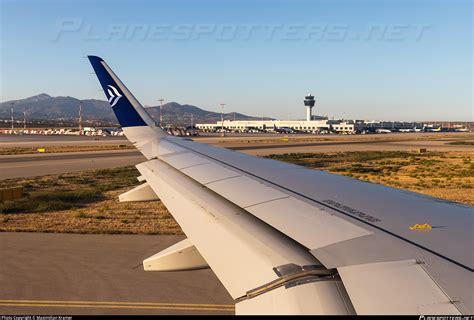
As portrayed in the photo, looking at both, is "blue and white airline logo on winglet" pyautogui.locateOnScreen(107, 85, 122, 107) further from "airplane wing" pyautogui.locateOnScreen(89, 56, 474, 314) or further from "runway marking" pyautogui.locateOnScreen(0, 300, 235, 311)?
"runway marking" pyautogui.locateOnScreen(0, 300, 235, 311)

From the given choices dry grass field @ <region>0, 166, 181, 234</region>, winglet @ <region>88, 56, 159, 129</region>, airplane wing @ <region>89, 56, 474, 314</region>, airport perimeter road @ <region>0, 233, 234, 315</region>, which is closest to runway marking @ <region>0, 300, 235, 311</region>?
airport perimeter road @ <region>0, 233, 234, 315</region>

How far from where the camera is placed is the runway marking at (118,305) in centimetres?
691

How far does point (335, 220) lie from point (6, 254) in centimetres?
931

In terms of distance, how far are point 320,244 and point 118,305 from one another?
5039mm

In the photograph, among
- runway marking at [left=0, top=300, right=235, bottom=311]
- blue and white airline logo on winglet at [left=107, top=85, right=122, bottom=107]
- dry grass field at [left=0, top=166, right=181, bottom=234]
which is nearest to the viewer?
runway marking at [left=0, top=300, right=235, bottom=311]

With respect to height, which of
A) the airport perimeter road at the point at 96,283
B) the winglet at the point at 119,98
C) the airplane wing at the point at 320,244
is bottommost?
the airport perimeter road at the point at 96,283

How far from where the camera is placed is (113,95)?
8.21m

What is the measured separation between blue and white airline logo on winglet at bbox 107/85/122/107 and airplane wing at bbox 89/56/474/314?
2836mm

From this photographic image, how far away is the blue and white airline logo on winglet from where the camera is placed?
813 centimetres

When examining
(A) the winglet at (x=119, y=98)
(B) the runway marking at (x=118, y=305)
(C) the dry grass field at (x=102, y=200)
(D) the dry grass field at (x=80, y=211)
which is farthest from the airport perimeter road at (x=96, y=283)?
(A) the winglet at (x=119, y=98)

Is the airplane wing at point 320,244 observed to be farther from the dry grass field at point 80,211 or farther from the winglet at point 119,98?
the dry grass field at point 80,211

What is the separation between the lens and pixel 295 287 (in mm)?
2605

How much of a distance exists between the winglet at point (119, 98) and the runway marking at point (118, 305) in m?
3.88

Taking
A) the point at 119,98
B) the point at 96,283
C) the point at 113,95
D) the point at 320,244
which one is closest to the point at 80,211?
the point at 96,283
